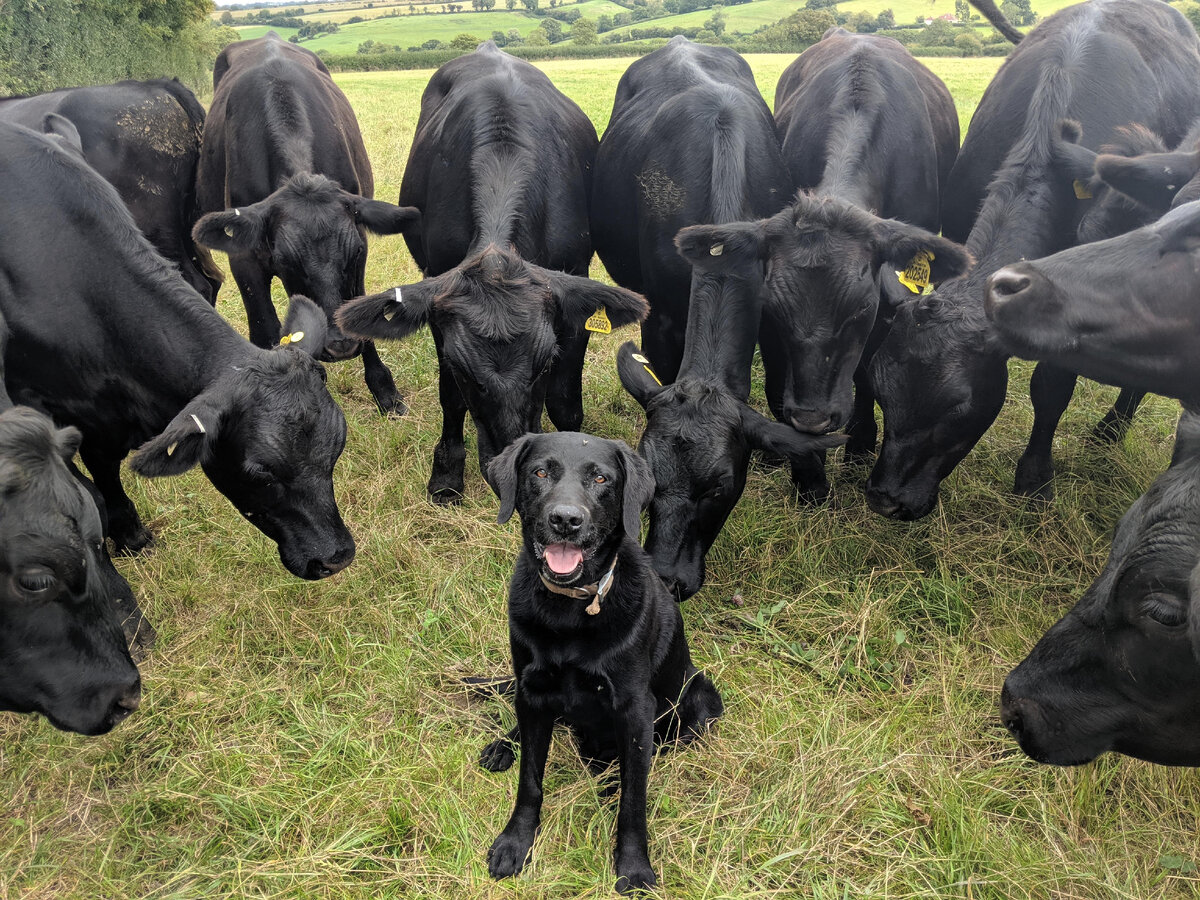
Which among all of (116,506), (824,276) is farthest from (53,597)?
(824,276)

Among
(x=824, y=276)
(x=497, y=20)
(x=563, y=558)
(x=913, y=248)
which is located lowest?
(x=497, y=20)

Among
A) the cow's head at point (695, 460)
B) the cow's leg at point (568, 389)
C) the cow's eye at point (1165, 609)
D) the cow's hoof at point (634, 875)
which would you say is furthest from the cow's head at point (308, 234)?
the cow's eye at point (1165, 609)

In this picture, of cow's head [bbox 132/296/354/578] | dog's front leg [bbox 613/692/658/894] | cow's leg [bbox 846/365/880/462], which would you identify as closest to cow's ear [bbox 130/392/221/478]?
cow's head [bbox 132/296/354/578]

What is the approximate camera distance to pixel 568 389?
5582 millimetres

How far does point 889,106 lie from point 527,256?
8.22 feet

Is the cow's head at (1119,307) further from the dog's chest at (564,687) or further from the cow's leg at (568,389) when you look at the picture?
the cow's leg at (568,389)

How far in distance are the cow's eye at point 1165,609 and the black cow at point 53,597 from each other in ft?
10.7

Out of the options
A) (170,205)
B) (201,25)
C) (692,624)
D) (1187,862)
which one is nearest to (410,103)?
(201,25)

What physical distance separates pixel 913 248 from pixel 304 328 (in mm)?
3118

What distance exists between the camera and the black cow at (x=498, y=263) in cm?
437

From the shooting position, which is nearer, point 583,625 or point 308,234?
point 583,625

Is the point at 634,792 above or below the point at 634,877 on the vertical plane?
above

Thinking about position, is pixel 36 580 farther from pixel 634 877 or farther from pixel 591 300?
pixel 591 300

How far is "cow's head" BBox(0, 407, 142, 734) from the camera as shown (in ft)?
8.77
